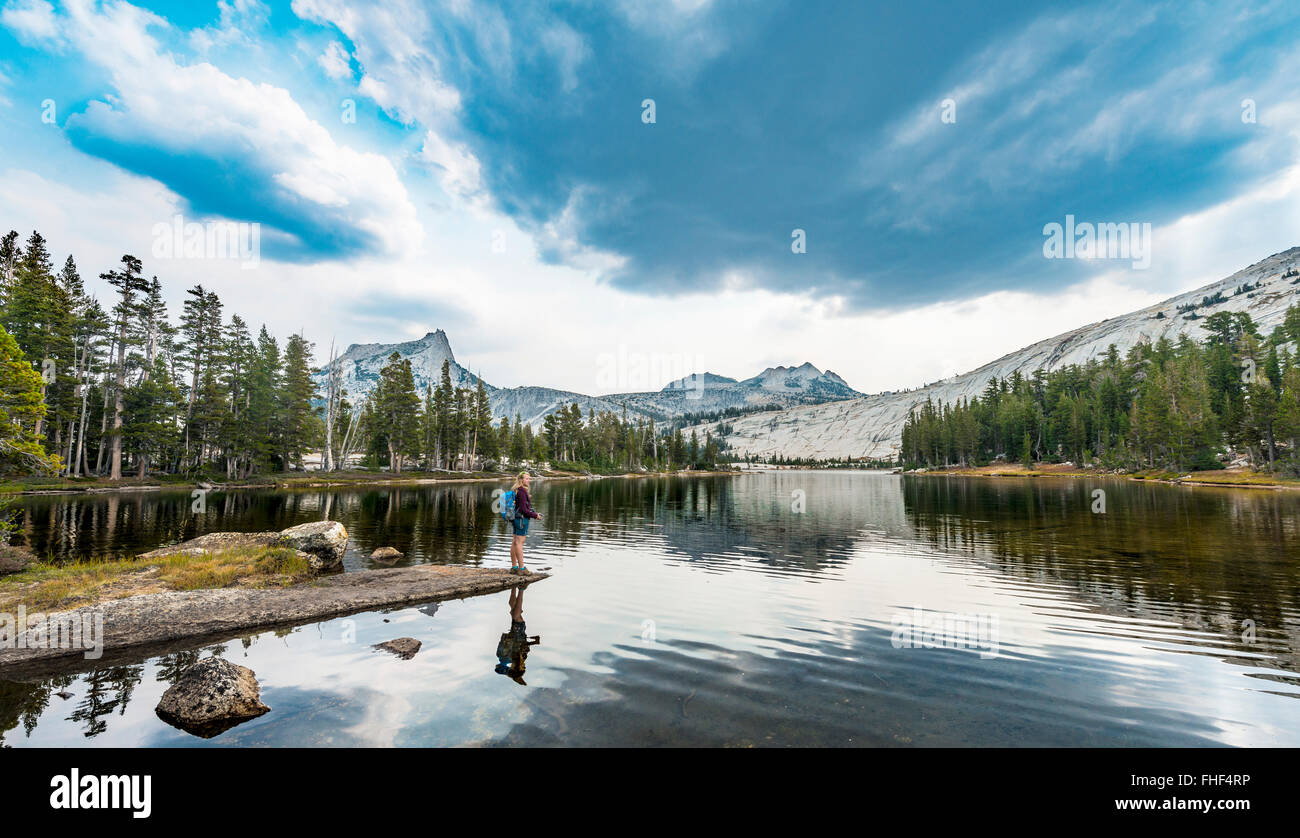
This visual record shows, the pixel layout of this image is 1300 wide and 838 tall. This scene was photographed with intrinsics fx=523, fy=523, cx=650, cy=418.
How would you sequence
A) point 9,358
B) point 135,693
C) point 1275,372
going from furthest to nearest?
point 1275,372
point 9,358
point 135,693

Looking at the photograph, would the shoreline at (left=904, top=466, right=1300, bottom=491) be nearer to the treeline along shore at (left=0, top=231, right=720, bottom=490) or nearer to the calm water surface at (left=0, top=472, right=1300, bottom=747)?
the calm water surface at (left=0, top=472, right=1300, bottom=747)

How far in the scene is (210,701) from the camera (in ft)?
27.8

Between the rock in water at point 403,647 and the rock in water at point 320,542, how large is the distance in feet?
34.0

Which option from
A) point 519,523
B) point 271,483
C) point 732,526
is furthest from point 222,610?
point 271,483

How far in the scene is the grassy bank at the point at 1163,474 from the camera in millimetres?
73875

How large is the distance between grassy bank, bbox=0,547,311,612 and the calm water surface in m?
3.50

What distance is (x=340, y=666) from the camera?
10891 mm

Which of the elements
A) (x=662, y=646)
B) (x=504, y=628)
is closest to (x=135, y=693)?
(x=504, y=628)

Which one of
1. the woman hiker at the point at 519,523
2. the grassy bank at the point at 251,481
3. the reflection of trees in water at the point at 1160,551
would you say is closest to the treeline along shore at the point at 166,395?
the grassy bank at the point at 251,481

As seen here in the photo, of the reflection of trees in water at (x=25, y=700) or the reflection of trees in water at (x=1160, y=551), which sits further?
the reflection of trees in water at (x=1160, y=551)

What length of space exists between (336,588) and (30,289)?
7463 cm

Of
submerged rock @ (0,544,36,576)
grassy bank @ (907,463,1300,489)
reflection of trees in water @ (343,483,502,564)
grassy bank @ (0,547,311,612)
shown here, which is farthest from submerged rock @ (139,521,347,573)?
grassy bank @ (907,463,1300,489)

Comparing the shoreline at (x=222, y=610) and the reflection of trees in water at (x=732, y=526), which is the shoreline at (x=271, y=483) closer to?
the shoreline at (x=222, y=610)
